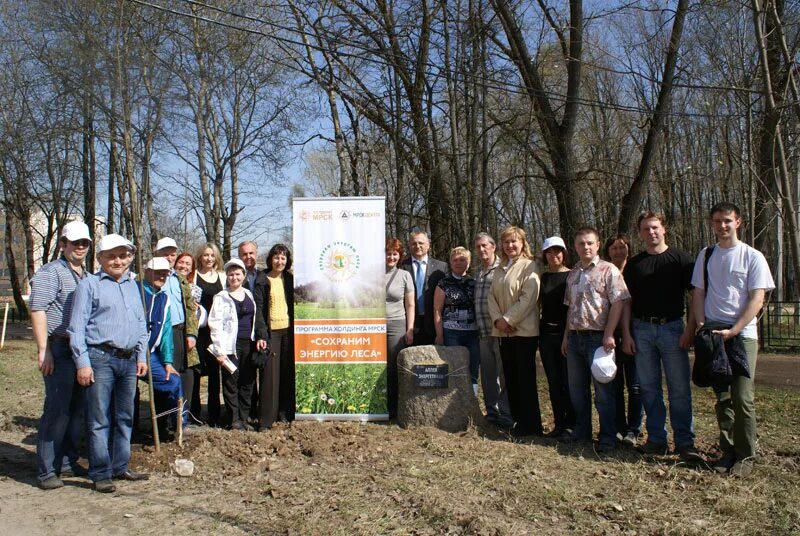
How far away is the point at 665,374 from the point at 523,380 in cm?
135

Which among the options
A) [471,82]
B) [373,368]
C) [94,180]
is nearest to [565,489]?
[373,368]

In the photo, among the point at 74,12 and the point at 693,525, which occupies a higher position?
the point at 74,12

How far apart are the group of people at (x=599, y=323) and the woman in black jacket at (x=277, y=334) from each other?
3.56 feet

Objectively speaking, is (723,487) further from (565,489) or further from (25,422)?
(25,422)

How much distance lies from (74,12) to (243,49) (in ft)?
14.4

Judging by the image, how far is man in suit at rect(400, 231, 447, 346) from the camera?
7129 mm

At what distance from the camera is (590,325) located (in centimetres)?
575

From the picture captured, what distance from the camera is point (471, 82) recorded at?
12.7 m

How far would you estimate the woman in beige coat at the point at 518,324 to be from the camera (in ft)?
20.5

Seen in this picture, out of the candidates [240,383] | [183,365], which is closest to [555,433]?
[240,383]

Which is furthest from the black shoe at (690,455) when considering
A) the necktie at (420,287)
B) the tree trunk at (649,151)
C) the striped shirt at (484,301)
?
the tree trunk at (649,151)

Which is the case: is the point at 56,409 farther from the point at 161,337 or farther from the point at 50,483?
the point at 161,337

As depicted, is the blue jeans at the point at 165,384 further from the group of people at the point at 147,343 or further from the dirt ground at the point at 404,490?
the dirt ground at the point at 404,490

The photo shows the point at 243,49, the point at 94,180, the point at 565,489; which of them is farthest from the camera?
the point at 94,180
